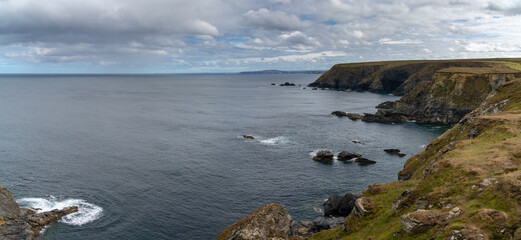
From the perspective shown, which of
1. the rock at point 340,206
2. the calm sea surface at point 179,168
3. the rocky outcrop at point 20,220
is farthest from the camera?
the calm sea surface at point 179,168

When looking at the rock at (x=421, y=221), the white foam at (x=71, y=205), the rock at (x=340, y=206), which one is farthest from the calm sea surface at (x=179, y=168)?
the rock at (x=421, y=221)

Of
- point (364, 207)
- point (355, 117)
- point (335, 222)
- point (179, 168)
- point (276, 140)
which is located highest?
point (355, 117)

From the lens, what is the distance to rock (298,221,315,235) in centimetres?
4512

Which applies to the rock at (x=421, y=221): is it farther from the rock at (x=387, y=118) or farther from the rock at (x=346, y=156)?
the rock at (x=387, y=118)

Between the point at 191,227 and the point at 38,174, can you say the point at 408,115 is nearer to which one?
the point at 191,227

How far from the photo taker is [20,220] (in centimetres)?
4681

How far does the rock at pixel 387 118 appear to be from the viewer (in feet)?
412

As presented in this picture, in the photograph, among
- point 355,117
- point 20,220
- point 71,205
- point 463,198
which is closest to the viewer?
point 463,198

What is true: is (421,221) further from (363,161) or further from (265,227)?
(363,161)

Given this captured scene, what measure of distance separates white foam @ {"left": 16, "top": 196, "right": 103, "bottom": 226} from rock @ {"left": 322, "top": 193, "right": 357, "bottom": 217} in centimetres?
3607

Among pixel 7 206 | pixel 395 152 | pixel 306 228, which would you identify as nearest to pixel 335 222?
pixel 306 228

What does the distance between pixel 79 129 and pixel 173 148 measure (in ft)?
146

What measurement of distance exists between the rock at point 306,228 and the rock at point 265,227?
18.1ft

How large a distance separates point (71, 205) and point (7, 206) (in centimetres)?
899
